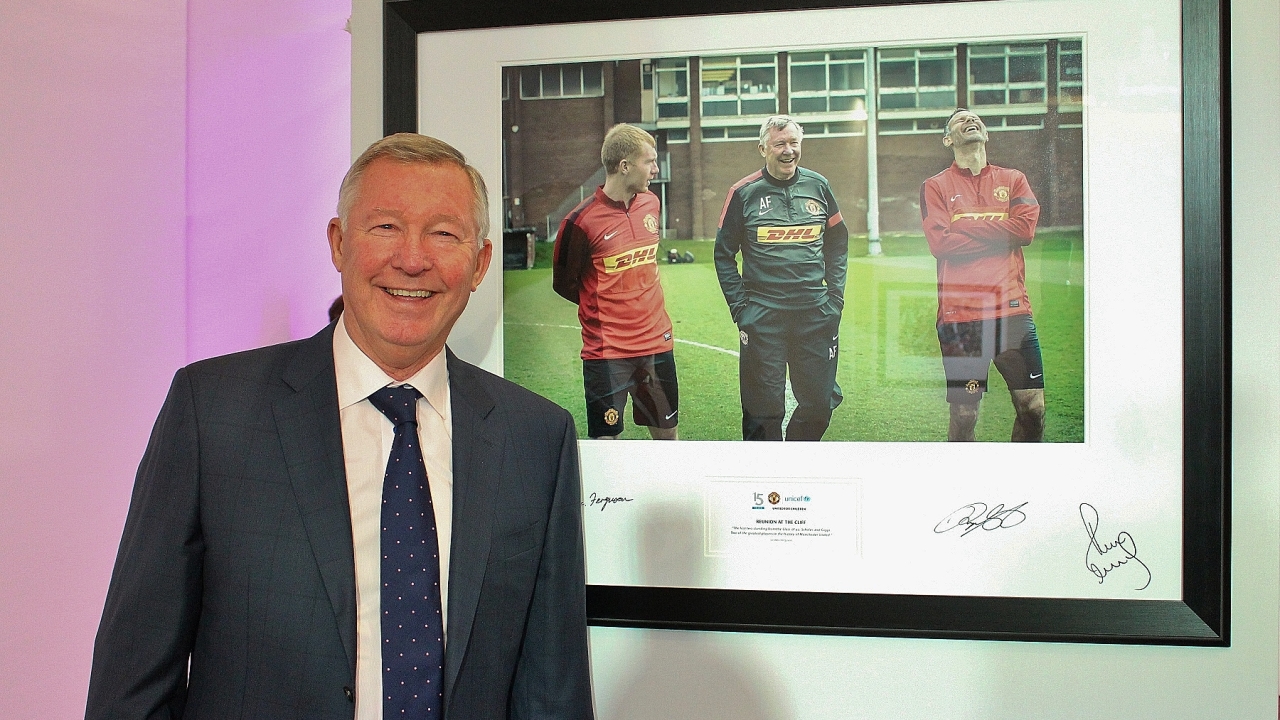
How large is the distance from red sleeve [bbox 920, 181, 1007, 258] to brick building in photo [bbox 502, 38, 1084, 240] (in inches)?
0.6

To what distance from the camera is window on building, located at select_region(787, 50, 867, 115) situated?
4.33ft

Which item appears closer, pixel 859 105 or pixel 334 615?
pixel 334 615

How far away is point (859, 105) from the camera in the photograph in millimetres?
1315

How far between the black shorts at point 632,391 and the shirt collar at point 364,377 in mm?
296

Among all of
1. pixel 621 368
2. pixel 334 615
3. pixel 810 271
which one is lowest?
pixel 334 615

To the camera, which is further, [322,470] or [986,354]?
[986,354]

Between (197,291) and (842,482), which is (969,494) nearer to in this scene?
(842,482)

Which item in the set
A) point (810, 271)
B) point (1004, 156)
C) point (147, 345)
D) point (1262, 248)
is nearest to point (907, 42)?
point (1004, 156)

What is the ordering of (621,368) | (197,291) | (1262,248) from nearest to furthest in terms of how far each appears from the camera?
(1262,248), (621,368), (197,291)

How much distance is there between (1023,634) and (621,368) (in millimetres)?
730

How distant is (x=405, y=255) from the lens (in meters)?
1.06

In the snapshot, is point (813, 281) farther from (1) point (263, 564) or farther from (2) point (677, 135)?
(1) point (263, 564)
